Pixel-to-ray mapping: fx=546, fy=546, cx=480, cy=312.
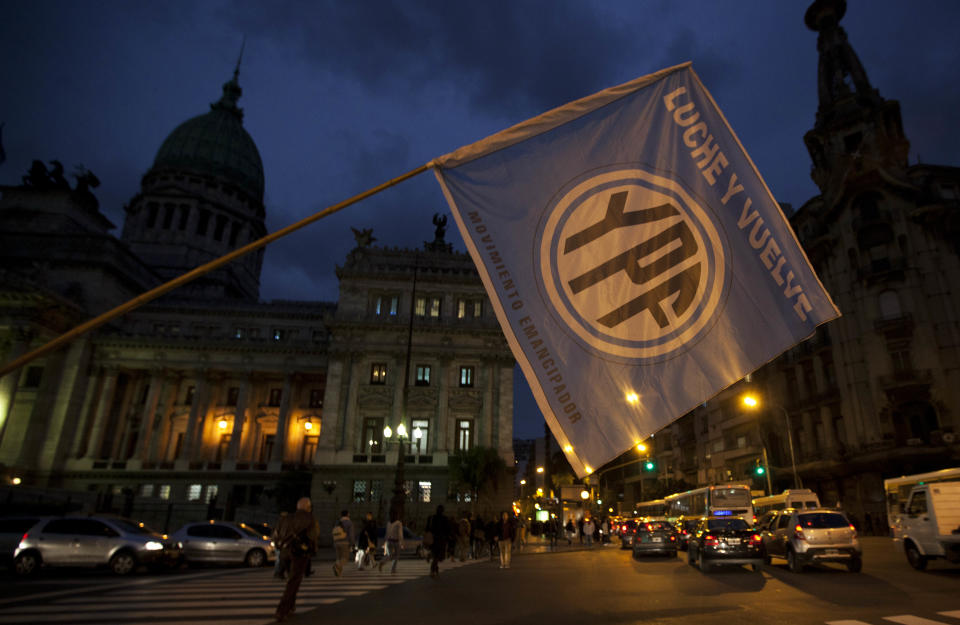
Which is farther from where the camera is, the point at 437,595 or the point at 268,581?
the point at 268,581

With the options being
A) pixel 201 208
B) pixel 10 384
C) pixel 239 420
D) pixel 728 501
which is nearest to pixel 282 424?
pixel 239 420

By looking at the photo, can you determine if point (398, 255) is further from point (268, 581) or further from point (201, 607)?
point (201, 607)

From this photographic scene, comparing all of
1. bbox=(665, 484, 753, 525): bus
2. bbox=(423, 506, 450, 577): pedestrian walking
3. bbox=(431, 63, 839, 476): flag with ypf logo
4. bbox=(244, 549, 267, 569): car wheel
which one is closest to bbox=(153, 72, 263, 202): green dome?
bbox=(244, 549, 267, 569): car wheel

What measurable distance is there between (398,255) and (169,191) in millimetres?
50107

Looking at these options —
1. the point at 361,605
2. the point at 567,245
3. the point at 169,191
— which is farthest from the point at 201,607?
the point at 169,191


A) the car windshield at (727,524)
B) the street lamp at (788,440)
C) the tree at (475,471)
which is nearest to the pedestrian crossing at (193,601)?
the car windshield at (727,524)

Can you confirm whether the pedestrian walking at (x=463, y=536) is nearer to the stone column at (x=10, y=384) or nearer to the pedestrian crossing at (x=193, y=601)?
the pedestrian crossing at (x=193, y=601)

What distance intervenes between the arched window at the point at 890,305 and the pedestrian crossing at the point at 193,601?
130ft

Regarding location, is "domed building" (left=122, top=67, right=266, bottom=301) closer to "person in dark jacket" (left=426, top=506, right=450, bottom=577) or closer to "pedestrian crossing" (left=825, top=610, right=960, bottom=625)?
"person in dark jacket" (left=426, top=506, right=450, bottom=577)

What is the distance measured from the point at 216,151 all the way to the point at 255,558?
82557mm

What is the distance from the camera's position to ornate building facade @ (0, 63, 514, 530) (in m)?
44.8

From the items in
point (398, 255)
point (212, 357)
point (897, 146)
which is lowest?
point (212, 357)

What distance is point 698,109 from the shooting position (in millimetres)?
5281

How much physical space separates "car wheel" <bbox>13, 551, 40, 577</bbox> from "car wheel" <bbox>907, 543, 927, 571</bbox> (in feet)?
82.7
